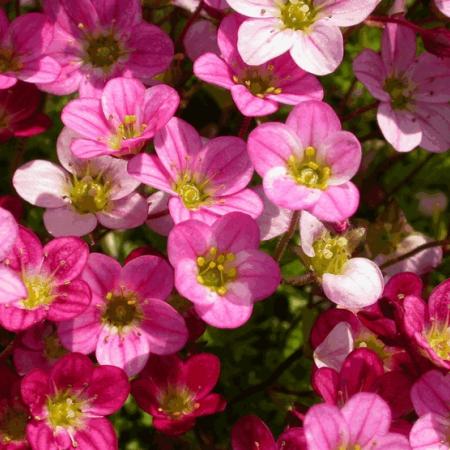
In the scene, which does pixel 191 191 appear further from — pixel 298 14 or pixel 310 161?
pixel 298 14

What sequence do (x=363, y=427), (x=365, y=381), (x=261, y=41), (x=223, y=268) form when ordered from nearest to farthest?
1. (x=363, y=427)
2. (x=365, y=381)
3. (x=223, y=268)
4. (x=261, y=41)

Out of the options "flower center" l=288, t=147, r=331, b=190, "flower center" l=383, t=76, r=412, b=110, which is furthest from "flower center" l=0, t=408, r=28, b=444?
"flower center" l=383, t=76, r=412, b=110

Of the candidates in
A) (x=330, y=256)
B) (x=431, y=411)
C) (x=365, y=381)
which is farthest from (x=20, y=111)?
(x=431, y=411)

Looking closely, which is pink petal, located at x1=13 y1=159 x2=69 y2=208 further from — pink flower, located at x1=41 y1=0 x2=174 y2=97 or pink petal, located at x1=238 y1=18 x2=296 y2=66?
pink petal, located at x1=238 y1=18 x2=296 y2=66

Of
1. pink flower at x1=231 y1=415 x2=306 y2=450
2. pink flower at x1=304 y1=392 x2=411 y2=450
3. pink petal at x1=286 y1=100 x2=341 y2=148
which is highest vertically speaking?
pink petal at x1=286 y1=100 x2=341 y2=148

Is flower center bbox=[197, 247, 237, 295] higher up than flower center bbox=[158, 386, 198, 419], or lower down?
higher up

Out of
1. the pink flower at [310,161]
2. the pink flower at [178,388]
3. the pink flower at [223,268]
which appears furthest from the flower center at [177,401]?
the pink flower at [310,161]

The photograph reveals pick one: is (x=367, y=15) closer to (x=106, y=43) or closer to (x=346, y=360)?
(x=106, y=43)
